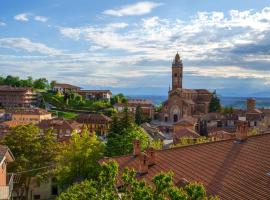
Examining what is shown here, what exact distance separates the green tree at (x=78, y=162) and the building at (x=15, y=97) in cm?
10915

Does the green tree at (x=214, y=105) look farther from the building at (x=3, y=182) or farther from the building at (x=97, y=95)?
the building at (x=3, y=182)

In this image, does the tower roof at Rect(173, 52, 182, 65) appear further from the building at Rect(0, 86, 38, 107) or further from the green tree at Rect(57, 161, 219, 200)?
the green tree at Rect(57, 161, 219, 200)

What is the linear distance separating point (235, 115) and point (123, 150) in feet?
236

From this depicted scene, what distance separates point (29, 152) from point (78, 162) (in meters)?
5.77

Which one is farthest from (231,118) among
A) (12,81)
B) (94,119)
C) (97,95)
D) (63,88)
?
(12,81)

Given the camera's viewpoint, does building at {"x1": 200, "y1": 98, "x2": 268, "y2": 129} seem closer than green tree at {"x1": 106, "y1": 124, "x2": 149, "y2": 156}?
No

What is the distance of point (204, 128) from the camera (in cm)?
9712

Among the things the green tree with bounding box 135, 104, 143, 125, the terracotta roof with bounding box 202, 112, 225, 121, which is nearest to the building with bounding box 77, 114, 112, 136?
the green tree with bounding box 135, 104, 143, 125

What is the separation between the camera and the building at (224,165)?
15.9 metres

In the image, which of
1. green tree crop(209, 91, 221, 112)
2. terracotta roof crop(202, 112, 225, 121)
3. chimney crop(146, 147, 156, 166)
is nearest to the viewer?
chimney crop(146, 147, 156, 166)

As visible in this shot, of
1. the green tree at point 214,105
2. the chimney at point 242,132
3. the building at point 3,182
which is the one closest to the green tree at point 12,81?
the green tree at point 214,105

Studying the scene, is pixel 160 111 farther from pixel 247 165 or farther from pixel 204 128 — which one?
pixel 247 165

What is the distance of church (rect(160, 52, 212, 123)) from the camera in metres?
114

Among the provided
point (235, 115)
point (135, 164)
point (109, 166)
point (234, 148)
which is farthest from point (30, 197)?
point (235, 115)
